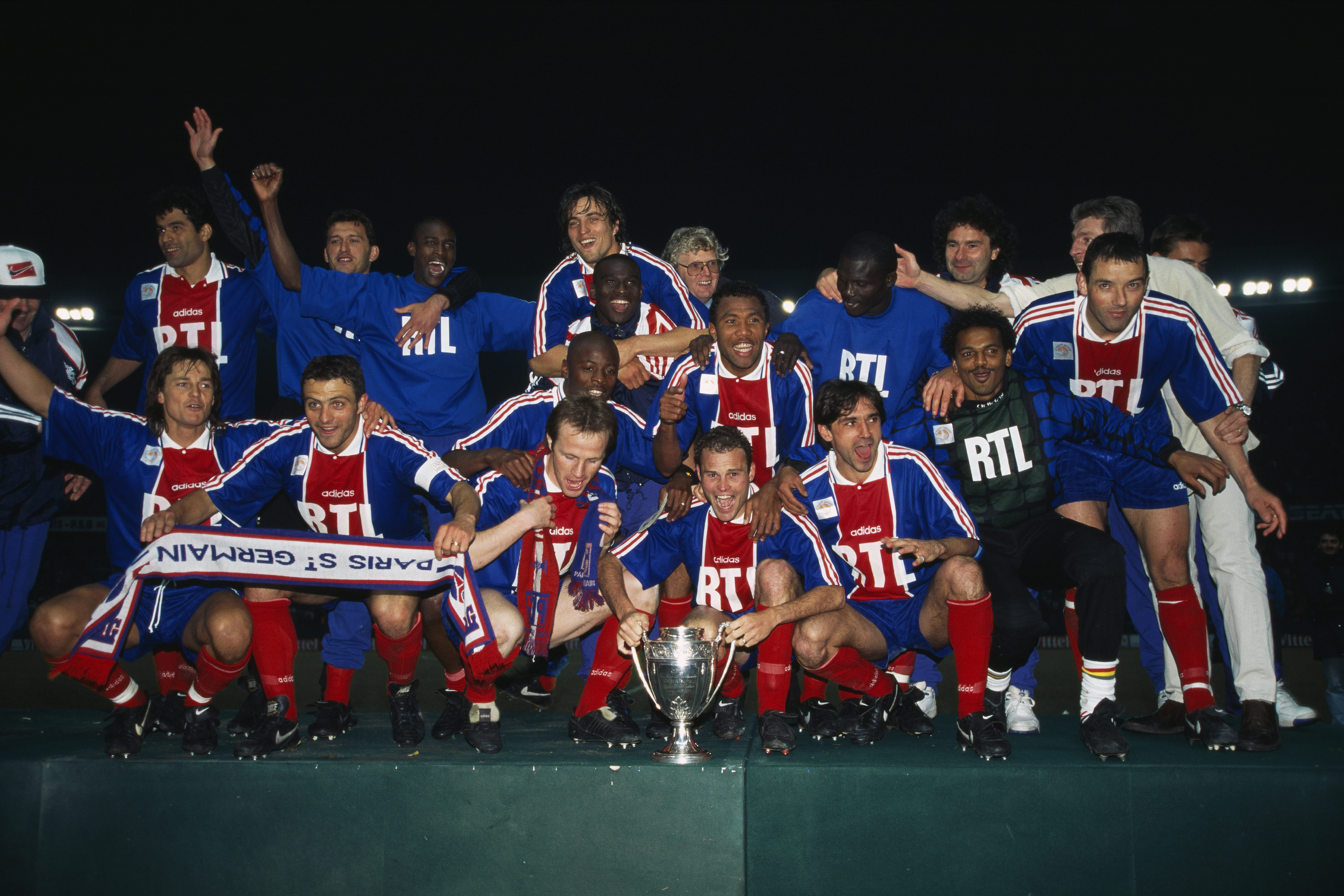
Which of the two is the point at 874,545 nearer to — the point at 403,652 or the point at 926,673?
the point at 926,673

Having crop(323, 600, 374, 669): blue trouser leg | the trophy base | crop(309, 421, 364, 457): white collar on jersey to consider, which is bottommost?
the trophy base

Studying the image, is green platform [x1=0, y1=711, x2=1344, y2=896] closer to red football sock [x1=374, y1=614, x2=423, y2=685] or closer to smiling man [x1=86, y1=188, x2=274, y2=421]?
red football sock [x1=374, y1=614, x2=423, y2=685]

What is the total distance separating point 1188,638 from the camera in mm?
3092

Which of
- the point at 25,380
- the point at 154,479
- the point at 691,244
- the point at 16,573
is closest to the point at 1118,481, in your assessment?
the point at 691,244

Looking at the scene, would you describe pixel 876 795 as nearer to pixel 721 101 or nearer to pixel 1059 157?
pixel 721 101

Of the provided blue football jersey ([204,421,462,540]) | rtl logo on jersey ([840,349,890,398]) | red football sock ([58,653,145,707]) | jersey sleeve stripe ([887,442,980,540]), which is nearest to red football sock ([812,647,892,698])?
jersey sleeve stripe ([887,442,980,540])

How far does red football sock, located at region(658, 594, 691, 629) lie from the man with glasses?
189 cm

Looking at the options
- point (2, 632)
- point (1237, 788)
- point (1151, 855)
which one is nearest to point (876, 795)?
point (1151, 855)

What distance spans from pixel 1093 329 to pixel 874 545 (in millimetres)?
1211

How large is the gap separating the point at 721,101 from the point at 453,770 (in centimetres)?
873

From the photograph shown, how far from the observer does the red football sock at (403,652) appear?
335 centimetres

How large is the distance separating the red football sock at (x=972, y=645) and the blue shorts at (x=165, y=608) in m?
2.74

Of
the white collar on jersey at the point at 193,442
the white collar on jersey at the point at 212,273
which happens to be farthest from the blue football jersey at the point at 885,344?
the white collar on jersey at the point at 212,273

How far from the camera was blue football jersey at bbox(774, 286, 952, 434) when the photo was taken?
387 cm
